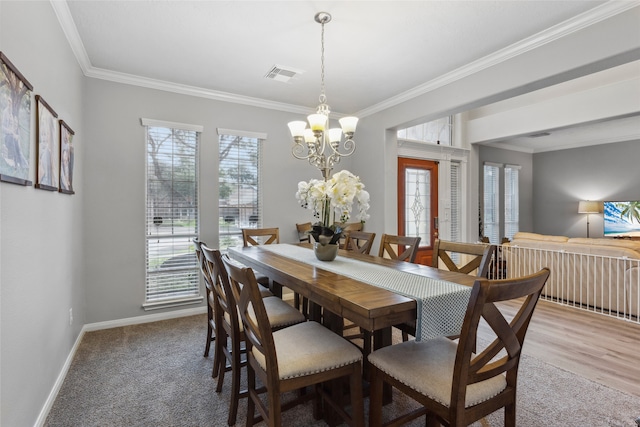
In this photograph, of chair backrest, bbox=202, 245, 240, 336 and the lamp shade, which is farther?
the lamp shade

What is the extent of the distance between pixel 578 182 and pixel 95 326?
30.4 feet

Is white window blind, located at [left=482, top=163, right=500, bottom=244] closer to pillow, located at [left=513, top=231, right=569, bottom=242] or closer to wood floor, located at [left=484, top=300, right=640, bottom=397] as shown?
pillow, located at [left=513, top=231, right=569, bottom=242]

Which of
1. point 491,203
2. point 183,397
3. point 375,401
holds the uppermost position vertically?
point 491,203

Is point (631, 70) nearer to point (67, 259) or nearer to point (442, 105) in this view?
point (442, 105)

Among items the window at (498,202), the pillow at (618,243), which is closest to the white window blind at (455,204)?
the window at (498,202)

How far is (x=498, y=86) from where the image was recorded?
9.98 ft

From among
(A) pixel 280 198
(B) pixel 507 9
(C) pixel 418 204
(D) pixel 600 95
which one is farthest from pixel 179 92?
(D) pixel 600 95

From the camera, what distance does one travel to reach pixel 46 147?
6.62 ft

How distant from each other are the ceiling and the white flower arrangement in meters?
1.28

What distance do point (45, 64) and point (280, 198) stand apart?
2.79 meters

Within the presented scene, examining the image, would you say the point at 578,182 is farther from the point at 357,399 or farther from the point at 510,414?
the point at 357,399

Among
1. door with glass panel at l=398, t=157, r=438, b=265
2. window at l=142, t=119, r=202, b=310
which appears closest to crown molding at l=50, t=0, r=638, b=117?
window at l=142, t=119, r=202, b=310

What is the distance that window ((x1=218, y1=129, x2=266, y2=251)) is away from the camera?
4.07 meters

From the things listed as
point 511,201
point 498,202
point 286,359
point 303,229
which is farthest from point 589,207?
point 286,359
